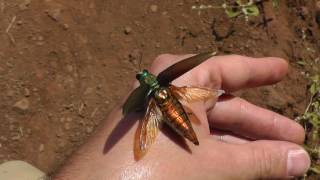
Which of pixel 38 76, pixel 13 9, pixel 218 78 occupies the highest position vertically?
pixel 218 78

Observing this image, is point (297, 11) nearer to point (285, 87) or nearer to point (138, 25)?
point (285, 87)

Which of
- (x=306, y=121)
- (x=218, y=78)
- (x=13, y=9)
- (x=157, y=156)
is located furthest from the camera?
(x=13, y=9)

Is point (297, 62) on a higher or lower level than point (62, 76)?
higher

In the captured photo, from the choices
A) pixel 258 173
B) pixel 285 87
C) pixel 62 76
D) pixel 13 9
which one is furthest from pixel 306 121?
pixel 13 9

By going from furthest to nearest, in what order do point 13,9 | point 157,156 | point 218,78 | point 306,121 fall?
point 13,9
point 306,121
point 218,78
point 157,156

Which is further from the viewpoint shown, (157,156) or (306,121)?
(306,121)

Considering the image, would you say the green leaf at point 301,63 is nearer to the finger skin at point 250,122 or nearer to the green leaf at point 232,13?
the green leaf at point 232,13
